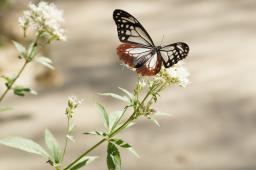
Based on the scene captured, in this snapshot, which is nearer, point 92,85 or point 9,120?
→ point 9,120

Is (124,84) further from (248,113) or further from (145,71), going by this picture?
(145,71)

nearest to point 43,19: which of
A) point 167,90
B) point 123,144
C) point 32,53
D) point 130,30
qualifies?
point 32,53

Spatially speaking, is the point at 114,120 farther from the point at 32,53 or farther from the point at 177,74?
the point at 32,53

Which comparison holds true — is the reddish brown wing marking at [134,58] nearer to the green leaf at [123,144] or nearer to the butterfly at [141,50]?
the butterfly at [141,50]

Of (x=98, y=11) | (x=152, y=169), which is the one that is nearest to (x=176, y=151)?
(x=152, y=169)

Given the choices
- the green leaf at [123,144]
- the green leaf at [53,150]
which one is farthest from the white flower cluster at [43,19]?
the green leaf at [123,144]

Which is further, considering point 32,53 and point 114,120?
point 32,53

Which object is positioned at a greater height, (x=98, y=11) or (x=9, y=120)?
(x=98, y=11)
